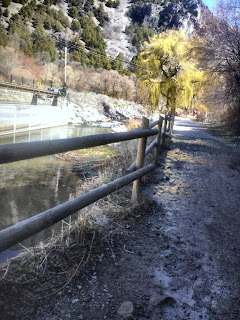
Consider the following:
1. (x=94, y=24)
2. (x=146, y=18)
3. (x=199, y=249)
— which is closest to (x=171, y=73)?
(x=199, y=249)

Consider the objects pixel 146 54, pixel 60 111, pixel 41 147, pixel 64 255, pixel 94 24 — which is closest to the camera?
pixel 41 147

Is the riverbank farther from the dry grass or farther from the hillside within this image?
the dry grass

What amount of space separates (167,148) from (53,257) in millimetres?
8569

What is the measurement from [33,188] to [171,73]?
672 inches

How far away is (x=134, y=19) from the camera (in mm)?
142625

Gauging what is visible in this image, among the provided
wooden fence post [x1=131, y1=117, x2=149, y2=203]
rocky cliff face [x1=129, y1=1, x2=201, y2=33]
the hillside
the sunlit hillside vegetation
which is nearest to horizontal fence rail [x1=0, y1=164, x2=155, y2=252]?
wooden fence post [x1=131, y1=117, x2=149, y2=203]

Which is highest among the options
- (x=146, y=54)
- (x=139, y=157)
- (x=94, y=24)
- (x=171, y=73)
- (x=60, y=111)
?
(x=94, y=24)

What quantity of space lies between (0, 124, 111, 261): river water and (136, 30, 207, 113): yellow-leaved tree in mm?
12960

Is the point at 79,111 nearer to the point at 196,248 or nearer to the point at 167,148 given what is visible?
the point at 167,148

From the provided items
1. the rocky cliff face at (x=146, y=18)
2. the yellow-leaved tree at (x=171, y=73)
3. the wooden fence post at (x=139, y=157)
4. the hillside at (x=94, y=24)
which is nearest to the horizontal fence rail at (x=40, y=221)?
the wooden fence post at (x=139, y=157)

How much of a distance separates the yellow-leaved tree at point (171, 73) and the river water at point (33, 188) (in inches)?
510

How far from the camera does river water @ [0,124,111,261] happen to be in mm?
6573

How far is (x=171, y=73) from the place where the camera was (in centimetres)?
2211

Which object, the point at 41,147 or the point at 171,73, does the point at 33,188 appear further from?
the point at 171,73
